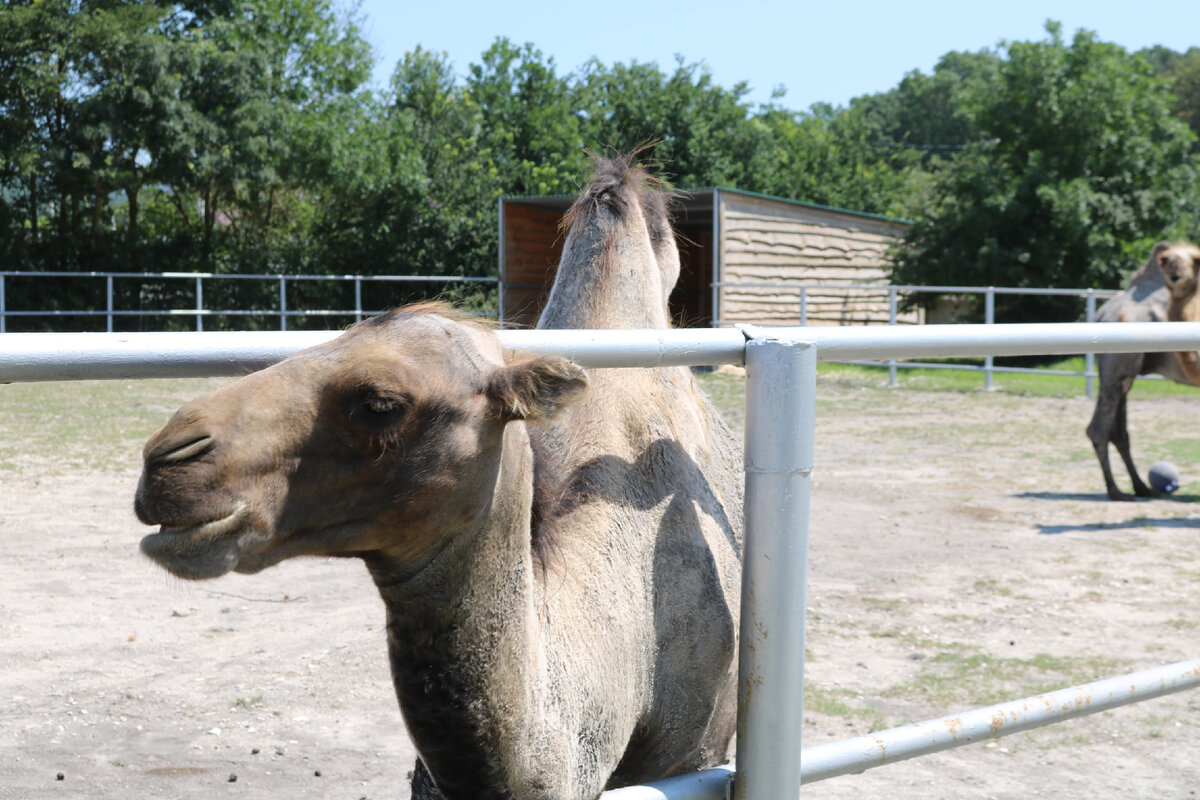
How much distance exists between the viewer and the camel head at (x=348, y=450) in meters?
1.48

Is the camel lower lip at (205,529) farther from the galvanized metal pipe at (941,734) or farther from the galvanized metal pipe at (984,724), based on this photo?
the galvanized metal pipe at (984,724)

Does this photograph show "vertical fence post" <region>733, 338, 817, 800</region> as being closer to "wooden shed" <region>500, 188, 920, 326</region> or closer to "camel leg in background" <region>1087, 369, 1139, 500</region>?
"camel leg in background" <region>1087, 369, 1139, 500</region>

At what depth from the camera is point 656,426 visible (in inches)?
103

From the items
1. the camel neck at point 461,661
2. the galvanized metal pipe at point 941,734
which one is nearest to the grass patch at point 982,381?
the galvanized metal pipe at point 941,734

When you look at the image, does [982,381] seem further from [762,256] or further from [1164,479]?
[1164,479]

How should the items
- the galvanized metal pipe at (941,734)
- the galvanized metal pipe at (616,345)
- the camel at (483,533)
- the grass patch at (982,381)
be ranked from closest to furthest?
1. the galvanized metal pipe at (616,345)
2. the camel at (483,533)
3. the galvanized metal pipe at (941,734)
4. the grass patch at (982,381)

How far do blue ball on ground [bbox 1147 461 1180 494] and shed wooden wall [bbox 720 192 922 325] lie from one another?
979 centimetres

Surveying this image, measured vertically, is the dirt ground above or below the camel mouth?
below

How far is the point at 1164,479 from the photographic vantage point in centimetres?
915

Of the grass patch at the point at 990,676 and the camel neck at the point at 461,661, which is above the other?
the camel neck at the point at 461,661

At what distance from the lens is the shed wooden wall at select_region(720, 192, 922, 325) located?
19.8 meters

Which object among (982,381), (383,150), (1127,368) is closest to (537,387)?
(1127,368)

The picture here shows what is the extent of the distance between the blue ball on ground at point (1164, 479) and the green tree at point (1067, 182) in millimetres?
12590

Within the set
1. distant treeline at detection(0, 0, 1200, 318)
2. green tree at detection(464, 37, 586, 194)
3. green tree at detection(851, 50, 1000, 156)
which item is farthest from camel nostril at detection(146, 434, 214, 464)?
green tree at detection(851, 50, 1000, 156)
